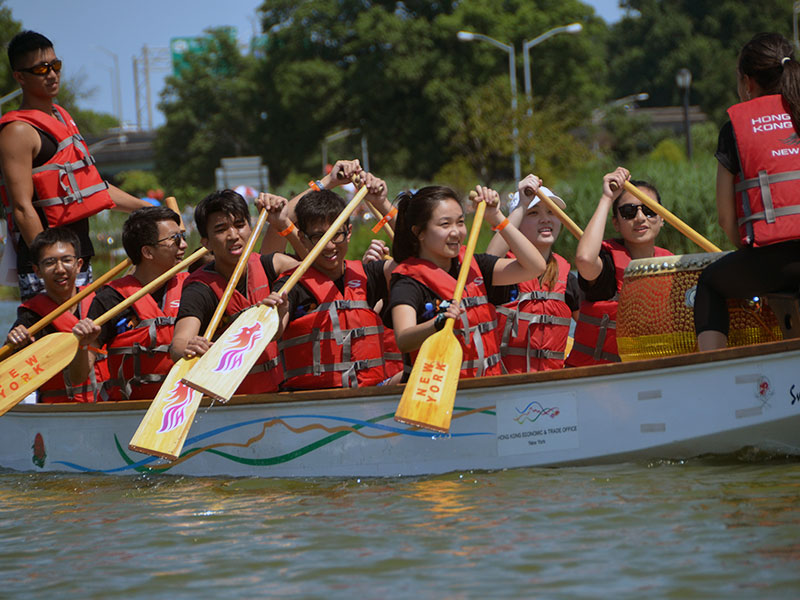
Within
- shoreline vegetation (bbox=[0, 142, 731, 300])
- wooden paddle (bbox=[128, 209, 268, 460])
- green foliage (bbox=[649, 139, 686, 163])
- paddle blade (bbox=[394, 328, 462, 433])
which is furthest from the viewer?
green foliage (bbox=[649, 139, 686, 163])

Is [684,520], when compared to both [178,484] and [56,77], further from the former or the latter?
[56,77]

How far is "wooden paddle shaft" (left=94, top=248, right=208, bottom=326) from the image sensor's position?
18.7 ft

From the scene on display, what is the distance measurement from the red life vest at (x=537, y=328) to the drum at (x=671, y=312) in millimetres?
703

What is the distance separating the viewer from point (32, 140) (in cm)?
588

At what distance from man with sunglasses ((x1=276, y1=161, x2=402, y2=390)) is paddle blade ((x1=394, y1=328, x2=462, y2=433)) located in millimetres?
724

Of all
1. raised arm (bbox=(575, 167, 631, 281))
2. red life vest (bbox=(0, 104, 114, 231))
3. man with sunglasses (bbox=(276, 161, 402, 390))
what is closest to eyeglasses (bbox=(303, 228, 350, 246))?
man with sunglasses (bbox=(276, 161, 402, 390))

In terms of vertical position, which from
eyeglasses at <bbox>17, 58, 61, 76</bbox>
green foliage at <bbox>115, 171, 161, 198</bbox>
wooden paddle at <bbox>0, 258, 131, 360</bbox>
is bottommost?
wooden paddle at <bbox>0, 258, 131, 360</bbox>

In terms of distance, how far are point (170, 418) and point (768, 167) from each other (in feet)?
9.07

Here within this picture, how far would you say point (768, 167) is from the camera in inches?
173

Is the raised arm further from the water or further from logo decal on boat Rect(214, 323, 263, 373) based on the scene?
logo decal on boat Rect(214, 323, 263, 373)

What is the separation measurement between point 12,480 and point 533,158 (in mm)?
23759

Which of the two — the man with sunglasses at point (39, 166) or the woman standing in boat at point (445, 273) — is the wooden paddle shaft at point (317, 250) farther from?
the man with sunglasses at point (39, 166)

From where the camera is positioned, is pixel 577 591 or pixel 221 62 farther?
pixel 221 62

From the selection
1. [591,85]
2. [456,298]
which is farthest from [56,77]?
[591,85]
